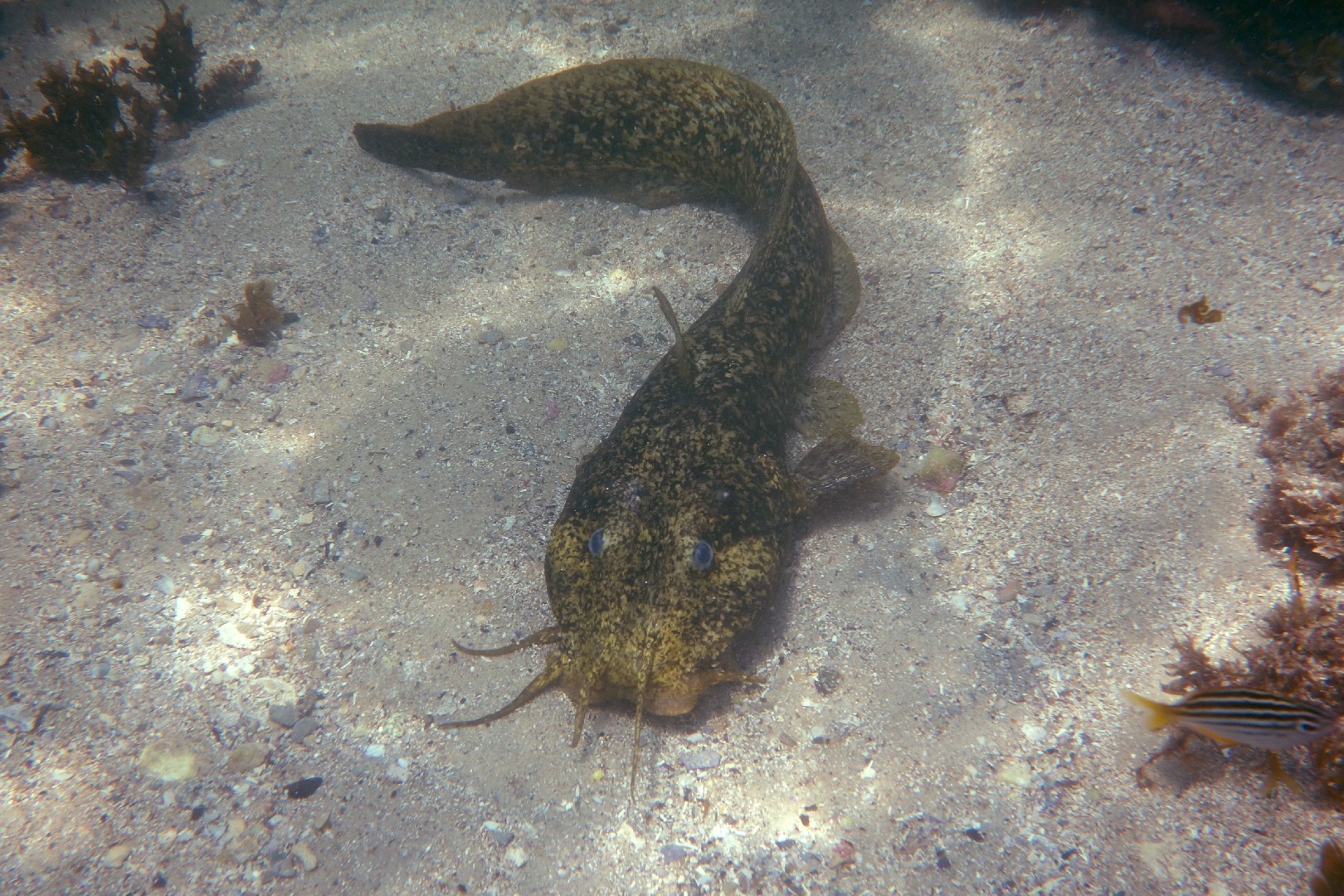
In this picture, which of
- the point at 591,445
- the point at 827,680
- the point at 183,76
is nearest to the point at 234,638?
the point at 591,445

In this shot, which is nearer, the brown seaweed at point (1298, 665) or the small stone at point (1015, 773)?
the brown seaweed at point (1298, 665)

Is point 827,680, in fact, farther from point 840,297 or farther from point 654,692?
point 840,297

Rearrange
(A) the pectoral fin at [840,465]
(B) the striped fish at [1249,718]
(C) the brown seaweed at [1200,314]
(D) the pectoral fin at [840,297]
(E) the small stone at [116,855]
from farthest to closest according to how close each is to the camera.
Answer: (D) the pectoral fin at [840,297] → (C) the brown seaweed at [1200,314] → (A) the pectoral fin at [840,465] → (E) the small stone at [116,855] → (B) the striped fish at [1249,718]

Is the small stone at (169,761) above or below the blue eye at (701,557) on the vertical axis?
below

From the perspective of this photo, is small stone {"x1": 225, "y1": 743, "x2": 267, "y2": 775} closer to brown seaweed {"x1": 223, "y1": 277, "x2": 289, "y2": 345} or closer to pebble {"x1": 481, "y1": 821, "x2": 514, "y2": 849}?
pebble {"x1": 481, "y1": 821, "x2": 514, "y2": 849}

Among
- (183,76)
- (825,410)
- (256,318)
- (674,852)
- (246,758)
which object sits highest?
(183,76)

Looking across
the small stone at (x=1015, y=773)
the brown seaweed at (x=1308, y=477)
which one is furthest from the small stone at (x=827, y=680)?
the brown seaweed at (x=1308, y=477)

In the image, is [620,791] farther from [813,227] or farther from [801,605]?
[813,227]

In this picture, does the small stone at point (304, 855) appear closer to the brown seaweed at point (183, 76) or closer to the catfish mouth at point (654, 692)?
the catfish mouth at point (654, 692)
